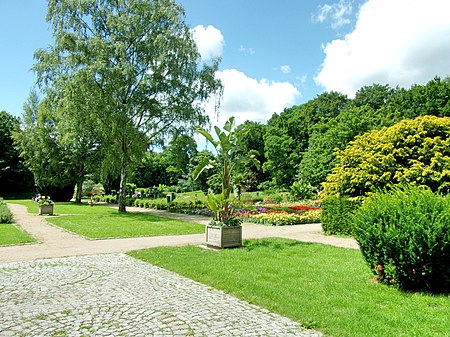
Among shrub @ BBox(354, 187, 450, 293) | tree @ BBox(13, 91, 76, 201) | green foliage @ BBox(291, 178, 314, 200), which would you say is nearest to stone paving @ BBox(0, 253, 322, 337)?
shrub @ BBox(354, 187, 450, 293)

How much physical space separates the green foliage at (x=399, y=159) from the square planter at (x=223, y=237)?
455cm

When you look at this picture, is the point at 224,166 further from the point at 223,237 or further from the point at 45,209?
the point at 45,209

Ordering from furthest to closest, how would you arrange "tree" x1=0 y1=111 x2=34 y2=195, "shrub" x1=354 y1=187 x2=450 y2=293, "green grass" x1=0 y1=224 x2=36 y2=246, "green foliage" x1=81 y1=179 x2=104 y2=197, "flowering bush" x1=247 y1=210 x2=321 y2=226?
"green foliage" x1=81 y1=179 x2=104 y2=197 → "tree" x1=0 y1=111 x2=34 y2=195 → "flowering bush" x1=247 y1=210 x2=321 y2=226 → "green grass" x1=0 y1=224 x2=36 y2=246 → "shrub" x1=354 y1=187 x2=450 y2=293

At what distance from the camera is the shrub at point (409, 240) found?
5.00 m

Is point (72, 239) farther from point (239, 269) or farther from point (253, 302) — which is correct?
point (253, 302)

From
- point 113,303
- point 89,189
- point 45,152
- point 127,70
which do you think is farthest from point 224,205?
point 89,189

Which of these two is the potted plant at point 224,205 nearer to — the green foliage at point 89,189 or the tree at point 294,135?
the tree at point 294,135

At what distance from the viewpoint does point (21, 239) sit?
1030cm

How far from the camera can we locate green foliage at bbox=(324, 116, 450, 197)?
10516mm

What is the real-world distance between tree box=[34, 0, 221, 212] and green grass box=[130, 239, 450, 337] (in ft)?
39.9

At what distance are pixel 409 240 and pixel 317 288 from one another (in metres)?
1.50

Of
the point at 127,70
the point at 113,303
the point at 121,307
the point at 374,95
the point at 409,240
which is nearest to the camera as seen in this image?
the point at 121,307

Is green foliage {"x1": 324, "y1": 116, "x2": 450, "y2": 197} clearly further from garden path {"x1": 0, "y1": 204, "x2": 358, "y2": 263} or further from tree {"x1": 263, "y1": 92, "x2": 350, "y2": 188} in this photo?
tree {"x1": 263, "y1": 92, "x2": 350, "y2": 188}

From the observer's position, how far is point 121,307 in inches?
183
